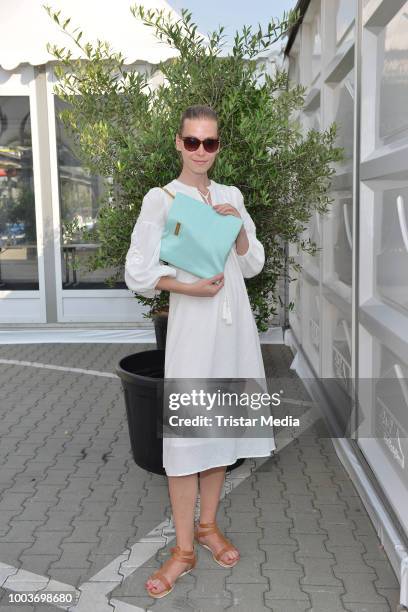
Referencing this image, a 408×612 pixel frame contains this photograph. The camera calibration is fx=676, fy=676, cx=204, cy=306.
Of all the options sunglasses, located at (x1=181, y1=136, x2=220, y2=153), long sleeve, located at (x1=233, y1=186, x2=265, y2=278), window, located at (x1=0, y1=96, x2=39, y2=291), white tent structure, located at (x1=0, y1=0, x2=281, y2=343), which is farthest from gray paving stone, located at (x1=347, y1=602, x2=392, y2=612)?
window, located at (x1=0, y1=96, x2=39, y2=291)

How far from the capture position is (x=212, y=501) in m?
3.28

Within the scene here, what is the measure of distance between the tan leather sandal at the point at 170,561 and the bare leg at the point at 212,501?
0.43 feet

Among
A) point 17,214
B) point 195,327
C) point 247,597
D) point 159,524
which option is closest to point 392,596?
point 247,597

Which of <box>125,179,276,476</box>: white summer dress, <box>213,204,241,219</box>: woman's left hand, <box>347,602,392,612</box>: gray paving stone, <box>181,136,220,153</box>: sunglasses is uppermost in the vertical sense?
<box>181,136,220,153</box>: sunglasses

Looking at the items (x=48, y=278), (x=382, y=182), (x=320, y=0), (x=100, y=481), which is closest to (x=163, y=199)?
(x=382, y=182)

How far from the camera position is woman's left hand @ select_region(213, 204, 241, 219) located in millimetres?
2957

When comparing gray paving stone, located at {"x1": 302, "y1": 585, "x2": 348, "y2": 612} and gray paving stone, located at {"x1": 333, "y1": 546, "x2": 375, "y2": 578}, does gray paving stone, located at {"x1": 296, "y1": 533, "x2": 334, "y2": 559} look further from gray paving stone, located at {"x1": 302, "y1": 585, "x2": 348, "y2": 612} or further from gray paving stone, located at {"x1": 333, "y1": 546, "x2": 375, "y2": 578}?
gray paving stone, located at {"x1": 302, "y1": 585, "x2": 348, "y2": 612}

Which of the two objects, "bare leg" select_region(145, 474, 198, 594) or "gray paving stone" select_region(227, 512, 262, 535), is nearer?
"bare leg" select_region(145, 474, 198, 594)

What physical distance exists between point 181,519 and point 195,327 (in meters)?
0.89

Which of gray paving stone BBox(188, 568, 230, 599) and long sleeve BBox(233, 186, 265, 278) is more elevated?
long sleeve BBox(233, 186, 265, 278)

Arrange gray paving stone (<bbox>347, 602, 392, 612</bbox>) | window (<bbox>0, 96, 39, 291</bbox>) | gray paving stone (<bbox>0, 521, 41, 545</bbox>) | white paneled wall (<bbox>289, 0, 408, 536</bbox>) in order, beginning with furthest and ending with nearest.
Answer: window (<bbox>0, 96, 39, 291</bbox>) < gray paving stone (<bbox>0, 521, 41, 545</bbox>) < white paneled wall (<bbox>289, 0, 408, 536</bbox>) < gray paving stone (<bbox>347, 602, 392, 612</bbox>)

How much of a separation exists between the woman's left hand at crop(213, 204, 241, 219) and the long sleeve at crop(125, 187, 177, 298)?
233 mm

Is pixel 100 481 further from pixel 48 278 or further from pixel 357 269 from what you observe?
pixel 48 278

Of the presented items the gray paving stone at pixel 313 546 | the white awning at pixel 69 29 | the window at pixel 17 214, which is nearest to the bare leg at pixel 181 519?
the gray paving stone at pixel 313 546
